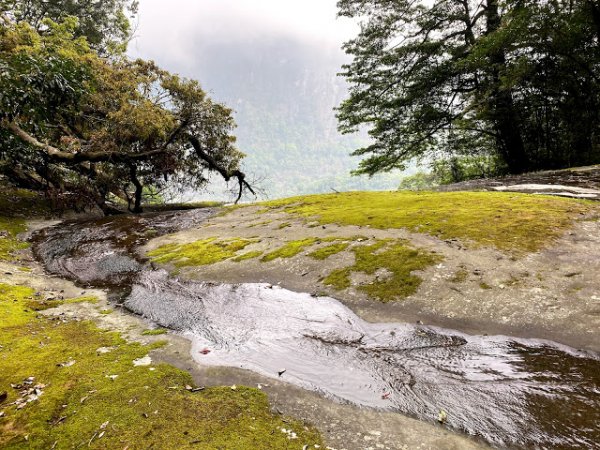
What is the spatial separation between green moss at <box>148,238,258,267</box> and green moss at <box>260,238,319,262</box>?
43.9 inches

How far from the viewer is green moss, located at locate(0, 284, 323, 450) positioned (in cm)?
318

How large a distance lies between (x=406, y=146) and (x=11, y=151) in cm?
2002

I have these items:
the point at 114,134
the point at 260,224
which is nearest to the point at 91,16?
the point at 114,134

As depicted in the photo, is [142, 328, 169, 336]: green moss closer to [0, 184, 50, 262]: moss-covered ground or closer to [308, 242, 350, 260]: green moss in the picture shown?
[308, 242, 350, 260]: green moss

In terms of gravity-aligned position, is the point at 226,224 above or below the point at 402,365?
above

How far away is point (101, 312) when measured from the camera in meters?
6.47

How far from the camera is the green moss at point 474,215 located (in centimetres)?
721

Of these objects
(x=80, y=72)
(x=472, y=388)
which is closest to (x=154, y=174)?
(x=80, y=72)

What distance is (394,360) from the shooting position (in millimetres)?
4613

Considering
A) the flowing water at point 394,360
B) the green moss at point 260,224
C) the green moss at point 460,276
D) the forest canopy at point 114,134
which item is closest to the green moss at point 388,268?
the green moss at point 460,276

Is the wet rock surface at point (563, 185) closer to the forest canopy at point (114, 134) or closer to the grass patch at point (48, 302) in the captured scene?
the grass patch at point (48, 302)

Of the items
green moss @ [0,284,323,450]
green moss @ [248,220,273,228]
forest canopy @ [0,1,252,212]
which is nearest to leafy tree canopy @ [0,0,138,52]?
forest canopy @ [0,1,252,212]

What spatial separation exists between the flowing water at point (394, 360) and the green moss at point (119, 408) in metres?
0.74

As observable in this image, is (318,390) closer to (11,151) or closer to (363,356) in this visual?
(363,356)
